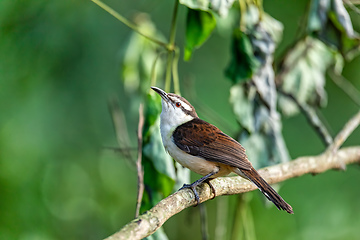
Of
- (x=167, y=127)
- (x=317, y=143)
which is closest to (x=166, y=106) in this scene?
(x=167, y=127)

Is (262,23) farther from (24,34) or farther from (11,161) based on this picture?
(11,161)

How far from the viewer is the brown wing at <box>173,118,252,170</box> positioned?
3.48 m

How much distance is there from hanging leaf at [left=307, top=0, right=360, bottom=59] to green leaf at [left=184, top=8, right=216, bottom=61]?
1043 millimetres

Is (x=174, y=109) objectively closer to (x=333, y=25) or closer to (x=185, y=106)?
(x=185, y=106)

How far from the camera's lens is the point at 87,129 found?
23.7 feet

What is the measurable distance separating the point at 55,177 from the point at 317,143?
12.6 feet

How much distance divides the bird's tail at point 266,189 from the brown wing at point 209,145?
0.05 meters

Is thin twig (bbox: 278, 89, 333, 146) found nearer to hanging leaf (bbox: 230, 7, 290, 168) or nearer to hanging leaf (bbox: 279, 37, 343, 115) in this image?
hanging leaf (bbox: 279, 37, 343, 115)

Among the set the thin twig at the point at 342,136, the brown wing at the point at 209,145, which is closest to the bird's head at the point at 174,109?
the brown wing at the point at 209,145

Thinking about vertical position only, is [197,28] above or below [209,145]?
above

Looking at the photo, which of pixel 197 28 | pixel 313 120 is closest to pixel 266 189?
pixel 197 28

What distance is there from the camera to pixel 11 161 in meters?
6.00

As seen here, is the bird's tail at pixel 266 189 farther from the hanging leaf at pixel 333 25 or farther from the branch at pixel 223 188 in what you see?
the hanging leaf at pixel 333 25

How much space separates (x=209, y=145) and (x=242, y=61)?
676 millimetres
